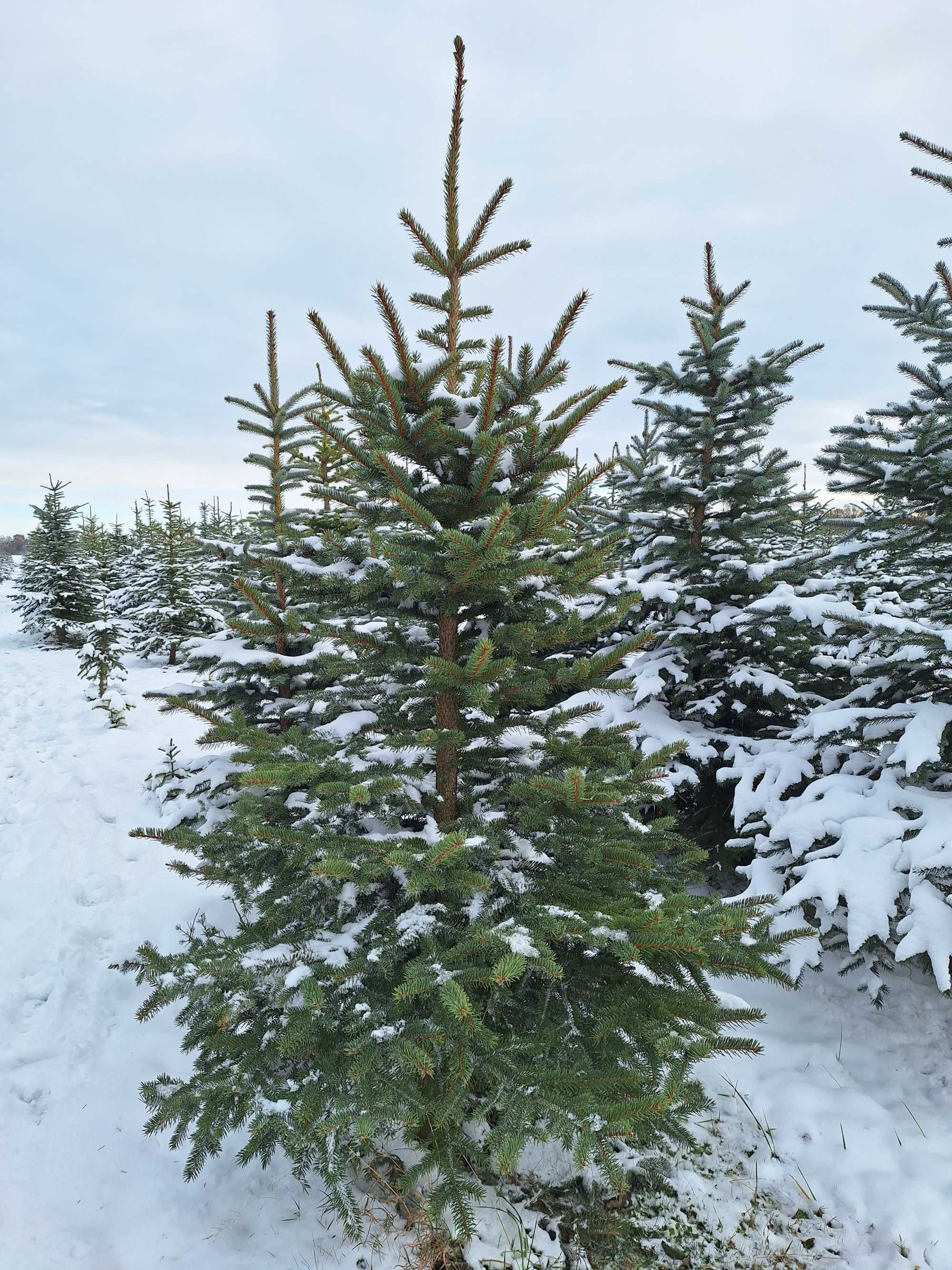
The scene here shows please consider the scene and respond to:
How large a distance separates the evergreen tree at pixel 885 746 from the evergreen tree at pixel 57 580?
21318 millimetres

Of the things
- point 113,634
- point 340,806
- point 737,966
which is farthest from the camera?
point 113,634

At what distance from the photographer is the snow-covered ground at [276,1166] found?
122 inches

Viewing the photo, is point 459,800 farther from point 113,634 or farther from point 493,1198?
point 113,634

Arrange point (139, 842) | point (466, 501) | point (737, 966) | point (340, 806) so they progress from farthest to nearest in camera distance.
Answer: point (139, 842) < point (466, 501) < point (340, 806) < point (737, 966)

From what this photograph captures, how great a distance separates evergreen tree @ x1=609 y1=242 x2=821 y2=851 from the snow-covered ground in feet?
7.15

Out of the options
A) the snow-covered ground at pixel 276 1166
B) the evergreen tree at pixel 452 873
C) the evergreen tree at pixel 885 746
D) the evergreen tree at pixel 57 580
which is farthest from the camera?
the evergreen tree at pixel 57 580

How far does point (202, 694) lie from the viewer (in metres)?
5.36

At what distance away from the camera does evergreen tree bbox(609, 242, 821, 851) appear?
5.86 metres

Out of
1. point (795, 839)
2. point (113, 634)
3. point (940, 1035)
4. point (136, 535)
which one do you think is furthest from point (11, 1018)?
point (136, 535)

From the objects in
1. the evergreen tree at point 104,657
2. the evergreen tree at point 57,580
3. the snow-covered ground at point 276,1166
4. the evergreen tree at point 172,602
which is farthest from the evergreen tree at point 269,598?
the evergreen tree at point 57,580

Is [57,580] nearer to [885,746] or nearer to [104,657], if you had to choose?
[104,657]

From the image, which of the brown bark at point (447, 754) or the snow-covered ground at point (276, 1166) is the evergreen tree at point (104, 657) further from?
the brown bark at point (447, 754)

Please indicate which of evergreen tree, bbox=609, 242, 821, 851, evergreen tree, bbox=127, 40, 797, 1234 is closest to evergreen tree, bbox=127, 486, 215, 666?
evergreen tree, bbox=609, 242, 821, 851

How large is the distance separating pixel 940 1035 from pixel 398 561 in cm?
484
